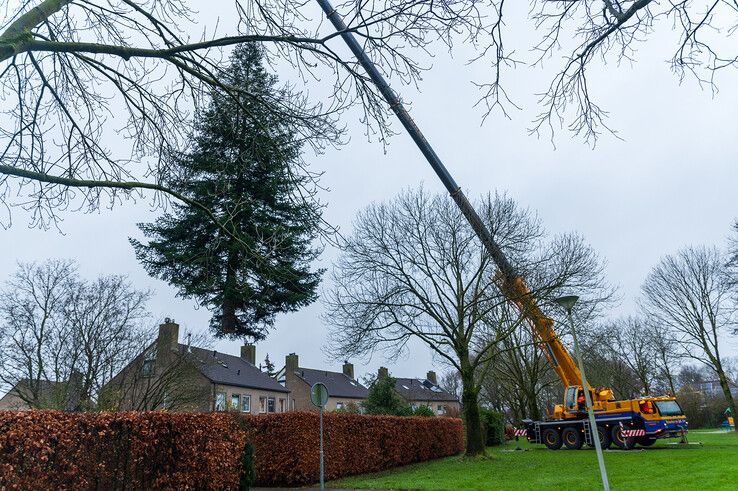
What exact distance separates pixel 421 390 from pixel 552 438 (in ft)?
148

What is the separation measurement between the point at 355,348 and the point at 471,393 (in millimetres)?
5056

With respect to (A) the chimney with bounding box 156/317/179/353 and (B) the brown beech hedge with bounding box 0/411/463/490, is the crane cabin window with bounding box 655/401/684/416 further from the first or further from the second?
(A) the chimney with bounding box 156/317/179/353

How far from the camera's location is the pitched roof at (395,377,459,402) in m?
63.6

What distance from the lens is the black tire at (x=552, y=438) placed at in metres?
24.2

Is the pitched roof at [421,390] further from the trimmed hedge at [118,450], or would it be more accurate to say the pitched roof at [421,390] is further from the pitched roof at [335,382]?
the trimmed hedge at [118,450]

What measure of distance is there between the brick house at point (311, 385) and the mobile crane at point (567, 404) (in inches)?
1015

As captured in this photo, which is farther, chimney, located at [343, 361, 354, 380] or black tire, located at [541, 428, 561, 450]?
chimney, located at [343, 361, 354, 380]

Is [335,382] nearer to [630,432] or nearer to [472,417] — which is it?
[472,417]

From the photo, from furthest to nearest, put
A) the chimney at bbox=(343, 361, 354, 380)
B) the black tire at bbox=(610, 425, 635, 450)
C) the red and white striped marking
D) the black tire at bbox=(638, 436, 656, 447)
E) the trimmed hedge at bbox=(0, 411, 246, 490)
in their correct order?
1. the chimney at bbox=(343, 361, 354, 380)
2. the black tire at bbox=(610, 425, 635, 450)
3. the black tire at bbox=(638, 436, 656, 447)
4. the red and white striped marking
5. the trimmed hedge at bbox=(0, 411, 246, 490)

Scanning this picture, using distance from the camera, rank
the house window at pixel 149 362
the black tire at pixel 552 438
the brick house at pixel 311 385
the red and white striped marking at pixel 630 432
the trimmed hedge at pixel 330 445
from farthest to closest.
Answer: the brick house at pixel 311 385
the black tire at pixel 552 438
the red and white striped marking at pixel 630 432
the house window at pixel 149 362
the trimmed hedge at pixel 330 445

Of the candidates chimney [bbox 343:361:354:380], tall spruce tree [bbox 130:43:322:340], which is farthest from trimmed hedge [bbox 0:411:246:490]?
chimney [bbox 343:361:354:380]

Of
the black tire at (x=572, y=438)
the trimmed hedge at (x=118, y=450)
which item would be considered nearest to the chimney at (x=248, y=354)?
the black tire at (x=572, y=438)

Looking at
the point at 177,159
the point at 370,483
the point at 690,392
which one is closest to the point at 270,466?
the point at 370,483

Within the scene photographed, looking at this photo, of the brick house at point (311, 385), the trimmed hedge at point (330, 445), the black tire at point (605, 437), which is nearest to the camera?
the trimmed hedge at point (330, 445)
